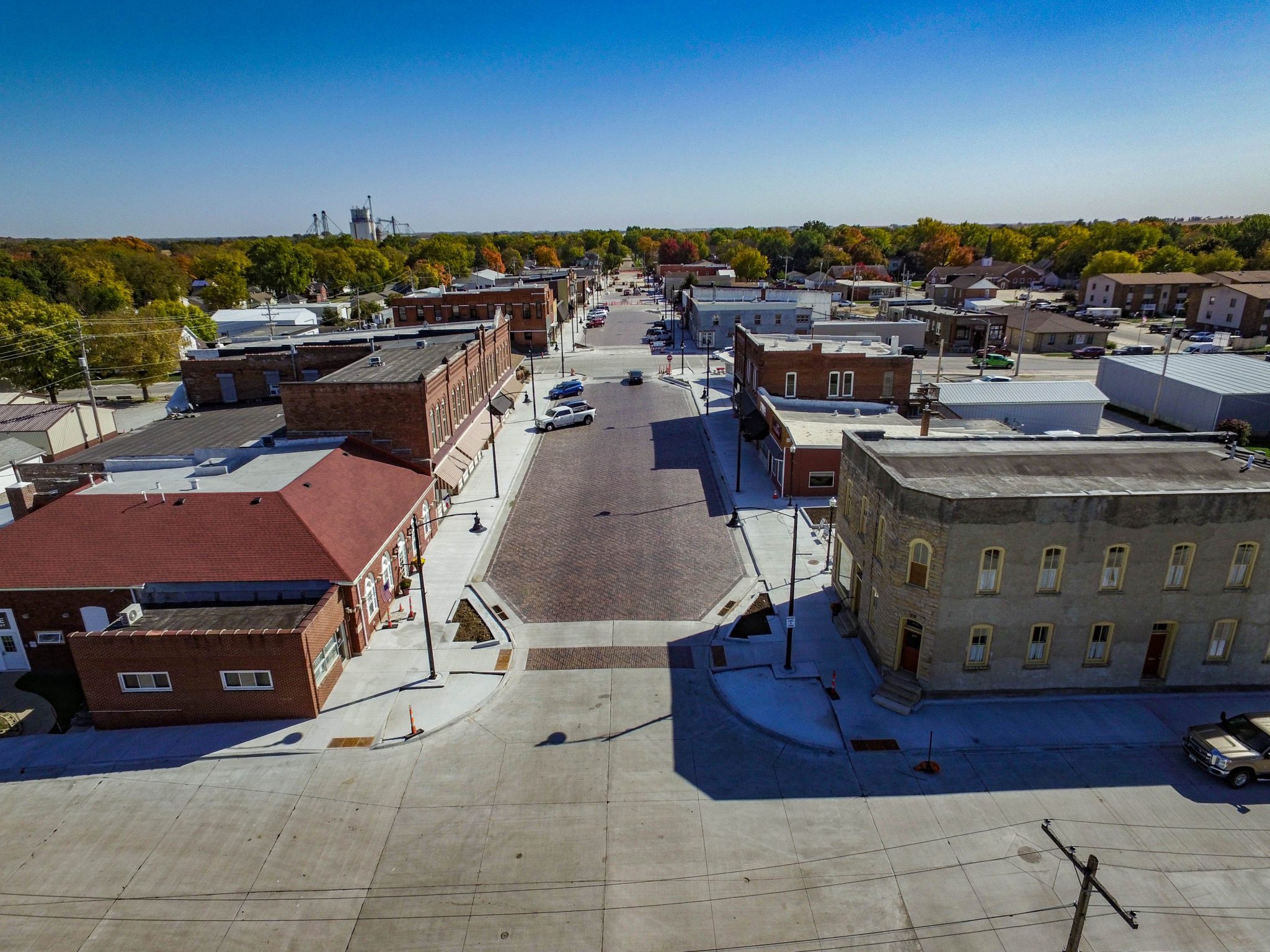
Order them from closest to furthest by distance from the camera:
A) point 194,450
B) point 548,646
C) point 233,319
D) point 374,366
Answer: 1. point 548,646
2. point 194,450
3. point 374,366
4. point 233,319

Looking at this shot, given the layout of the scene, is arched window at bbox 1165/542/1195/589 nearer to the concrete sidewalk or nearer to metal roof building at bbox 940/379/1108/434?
the concrete sidewalk

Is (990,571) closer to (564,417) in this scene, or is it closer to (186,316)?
(564,417)

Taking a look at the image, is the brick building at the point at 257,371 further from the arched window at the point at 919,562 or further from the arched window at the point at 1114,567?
the arched window at the point at 1114,567

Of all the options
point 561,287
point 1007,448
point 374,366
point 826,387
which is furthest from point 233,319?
point 1007,448

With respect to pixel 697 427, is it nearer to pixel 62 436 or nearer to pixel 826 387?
pixel 826 387

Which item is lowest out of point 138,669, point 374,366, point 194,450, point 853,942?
point 853,942

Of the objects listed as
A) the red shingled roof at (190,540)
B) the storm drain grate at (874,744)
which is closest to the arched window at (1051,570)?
the storm drain grate at (874,744)
